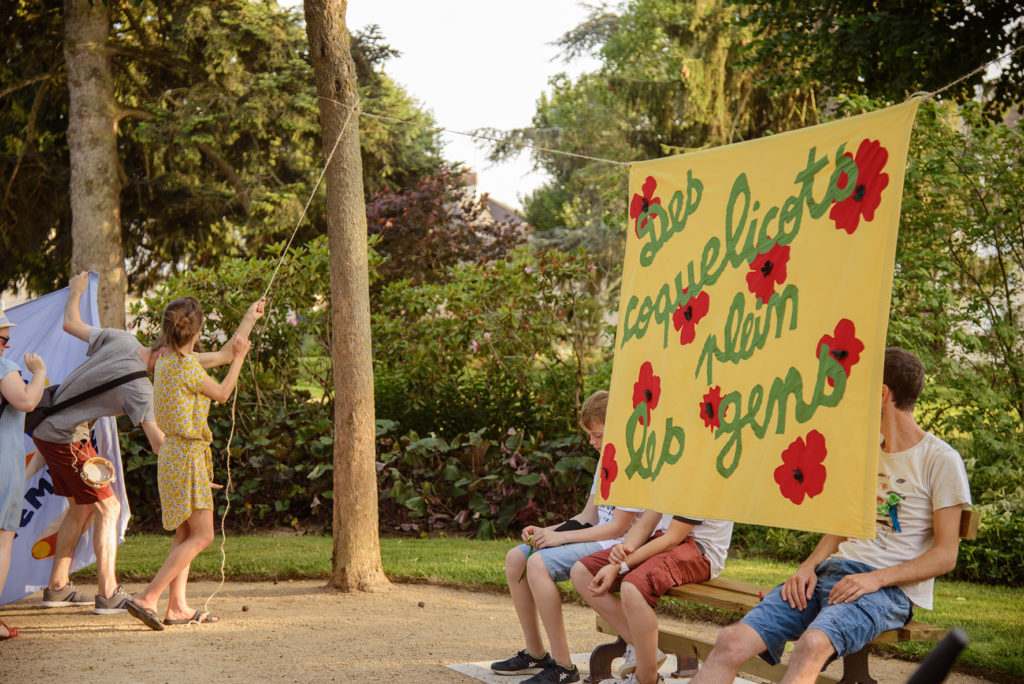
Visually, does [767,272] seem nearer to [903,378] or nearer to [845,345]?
[845,345]

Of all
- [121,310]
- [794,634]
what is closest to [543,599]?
[794,634]

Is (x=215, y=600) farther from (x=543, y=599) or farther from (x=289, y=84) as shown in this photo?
(x=289, y=84)

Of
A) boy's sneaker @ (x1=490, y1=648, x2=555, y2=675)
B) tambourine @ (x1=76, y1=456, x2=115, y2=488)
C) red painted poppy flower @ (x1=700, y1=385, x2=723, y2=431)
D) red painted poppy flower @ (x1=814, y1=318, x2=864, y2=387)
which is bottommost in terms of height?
boy's sneaker @ (x1=490, y1=648, x2=555, y2=675)

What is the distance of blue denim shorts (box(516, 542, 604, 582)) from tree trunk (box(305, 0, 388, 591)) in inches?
87.7

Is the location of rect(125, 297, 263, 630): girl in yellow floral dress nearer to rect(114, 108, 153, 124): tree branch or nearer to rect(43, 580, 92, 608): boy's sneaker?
rect(43, 580, 92, 608): boy's sneaker

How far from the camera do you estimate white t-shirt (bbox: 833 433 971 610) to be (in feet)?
11.5

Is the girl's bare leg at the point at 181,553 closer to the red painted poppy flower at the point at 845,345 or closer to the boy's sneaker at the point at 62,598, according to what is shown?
the boy's sneaker at the point at 62,598

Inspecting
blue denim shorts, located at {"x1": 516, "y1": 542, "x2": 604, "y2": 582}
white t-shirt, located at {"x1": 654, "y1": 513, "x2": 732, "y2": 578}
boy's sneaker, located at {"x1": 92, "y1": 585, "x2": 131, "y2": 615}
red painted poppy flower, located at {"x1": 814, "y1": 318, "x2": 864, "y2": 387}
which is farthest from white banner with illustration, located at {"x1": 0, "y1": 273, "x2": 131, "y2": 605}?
red painted poppy flower, located at {"x1": 814, "y1": 318, "x2": 864, "y2": 387}

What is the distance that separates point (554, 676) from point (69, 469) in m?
3.27

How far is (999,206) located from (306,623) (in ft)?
22.0

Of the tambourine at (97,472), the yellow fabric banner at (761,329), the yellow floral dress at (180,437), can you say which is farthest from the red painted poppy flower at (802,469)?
the tambourine at (97,472)

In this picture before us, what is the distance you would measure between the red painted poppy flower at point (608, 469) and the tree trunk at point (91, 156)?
10.9 metres

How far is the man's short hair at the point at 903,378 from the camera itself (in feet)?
12.2

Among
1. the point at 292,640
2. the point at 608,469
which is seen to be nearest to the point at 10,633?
the point at 292,640
